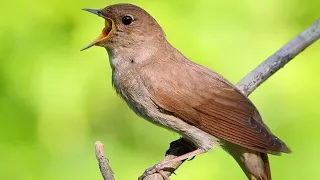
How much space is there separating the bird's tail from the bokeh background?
0.35 metres

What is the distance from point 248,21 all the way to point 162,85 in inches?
42.5

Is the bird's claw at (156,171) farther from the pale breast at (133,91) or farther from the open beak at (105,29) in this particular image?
the open beak at (105,29)

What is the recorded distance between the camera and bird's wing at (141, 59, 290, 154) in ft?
22.8

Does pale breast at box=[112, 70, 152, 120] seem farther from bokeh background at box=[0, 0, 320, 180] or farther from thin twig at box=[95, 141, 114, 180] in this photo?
bokeh background at box=[0, 0, 320, 180]

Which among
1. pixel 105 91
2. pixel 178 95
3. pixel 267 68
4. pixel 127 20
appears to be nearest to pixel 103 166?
pixel 178 95

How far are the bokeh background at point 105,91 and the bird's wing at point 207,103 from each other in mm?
444

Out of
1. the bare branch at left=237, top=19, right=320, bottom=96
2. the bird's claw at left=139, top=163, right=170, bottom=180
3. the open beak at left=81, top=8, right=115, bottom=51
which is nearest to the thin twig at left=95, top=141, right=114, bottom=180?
the bird's claw at left=139, top=163, right=170, bottom=180

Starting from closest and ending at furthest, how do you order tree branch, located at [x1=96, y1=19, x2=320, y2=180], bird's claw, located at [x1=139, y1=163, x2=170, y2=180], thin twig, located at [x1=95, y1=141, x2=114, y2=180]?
1. thin twig, located at [x1=95, y1=141, x2=114, y2=180]
2. bird's claw, located at [x1=139, y1=163, x2=170, y2=180]
3. tree branch, located at [x1=96, y1=19, x2=320, y2=180]

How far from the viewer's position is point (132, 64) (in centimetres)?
703

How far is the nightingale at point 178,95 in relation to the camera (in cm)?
695

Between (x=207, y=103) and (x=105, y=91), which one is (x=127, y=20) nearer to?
(x=207, y=103)

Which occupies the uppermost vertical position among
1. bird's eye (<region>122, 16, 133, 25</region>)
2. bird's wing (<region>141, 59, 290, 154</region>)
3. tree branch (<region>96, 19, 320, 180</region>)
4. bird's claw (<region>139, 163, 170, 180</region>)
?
bird's eye (<region>122, 16, 133, 25</region>)

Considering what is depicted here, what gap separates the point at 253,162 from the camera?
23.1ft

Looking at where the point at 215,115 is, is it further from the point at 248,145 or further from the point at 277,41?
the point at 277,41
